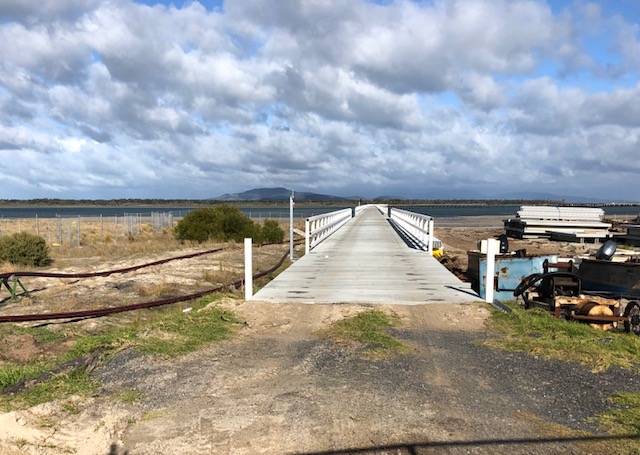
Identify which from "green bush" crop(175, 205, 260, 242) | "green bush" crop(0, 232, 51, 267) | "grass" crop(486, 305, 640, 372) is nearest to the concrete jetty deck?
"grass" crop(486, 305, 640, 372)

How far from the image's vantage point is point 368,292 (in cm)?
1050

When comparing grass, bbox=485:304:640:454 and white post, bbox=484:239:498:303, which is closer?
grass, bbox=485:304:640:454

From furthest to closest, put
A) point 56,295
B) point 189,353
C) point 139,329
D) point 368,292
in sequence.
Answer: point 56,295 < point 368,292 < point 139,329 < point 189,353

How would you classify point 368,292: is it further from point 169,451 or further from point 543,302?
point 169,451

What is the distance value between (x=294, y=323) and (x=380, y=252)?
10726 mm

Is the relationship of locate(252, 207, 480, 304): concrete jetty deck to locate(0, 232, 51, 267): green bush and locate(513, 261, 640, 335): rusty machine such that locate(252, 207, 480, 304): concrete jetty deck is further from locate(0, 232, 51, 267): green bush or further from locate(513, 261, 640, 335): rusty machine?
locate(0, 232, 51, 267): green bush

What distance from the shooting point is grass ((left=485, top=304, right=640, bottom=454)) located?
459cm

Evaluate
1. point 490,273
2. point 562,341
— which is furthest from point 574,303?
point 562,341

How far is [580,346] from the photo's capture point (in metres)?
6.70

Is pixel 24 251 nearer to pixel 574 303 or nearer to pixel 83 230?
pixel 574 303

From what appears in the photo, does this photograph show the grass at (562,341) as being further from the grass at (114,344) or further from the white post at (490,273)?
the grass at (114,344)

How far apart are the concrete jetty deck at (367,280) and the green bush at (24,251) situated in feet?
41.1


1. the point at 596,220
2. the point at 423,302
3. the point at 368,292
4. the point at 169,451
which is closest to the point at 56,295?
the point at 368,292

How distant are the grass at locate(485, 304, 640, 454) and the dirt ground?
186 millimetres
